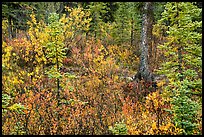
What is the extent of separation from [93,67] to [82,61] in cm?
216

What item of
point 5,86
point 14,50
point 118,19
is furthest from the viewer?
point 118,19

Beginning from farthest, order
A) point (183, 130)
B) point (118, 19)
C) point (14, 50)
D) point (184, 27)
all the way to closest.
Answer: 1. point (118, 19)
2. point (14, 50)
3. point (184, 27)
4. point (183, 130)

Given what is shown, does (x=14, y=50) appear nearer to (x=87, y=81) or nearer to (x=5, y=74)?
(x=5, y=74)

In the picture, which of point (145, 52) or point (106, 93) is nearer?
point (106, 93)

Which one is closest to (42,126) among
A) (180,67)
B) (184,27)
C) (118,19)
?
(180,67)

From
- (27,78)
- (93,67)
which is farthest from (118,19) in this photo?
(27,78)

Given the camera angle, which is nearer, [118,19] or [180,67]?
[180,67]

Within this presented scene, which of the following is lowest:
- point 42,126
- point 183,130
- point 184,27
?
point 42,126

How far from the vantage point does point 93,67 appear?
14.1 m

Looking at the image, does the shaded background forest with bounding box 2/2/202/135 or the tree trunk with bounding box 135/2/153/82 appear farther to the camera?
the tree trunk with bounding box 135/2/153/82

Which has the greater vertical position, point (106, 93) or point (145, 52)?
point (145, 52)

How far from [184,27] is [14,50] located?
9.67 metres

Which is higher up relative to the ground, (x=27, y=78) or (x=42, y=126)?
(x=27, y=78)

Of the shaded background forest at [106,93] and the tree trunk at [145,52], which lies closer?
the shaded background forest at [106,93]
